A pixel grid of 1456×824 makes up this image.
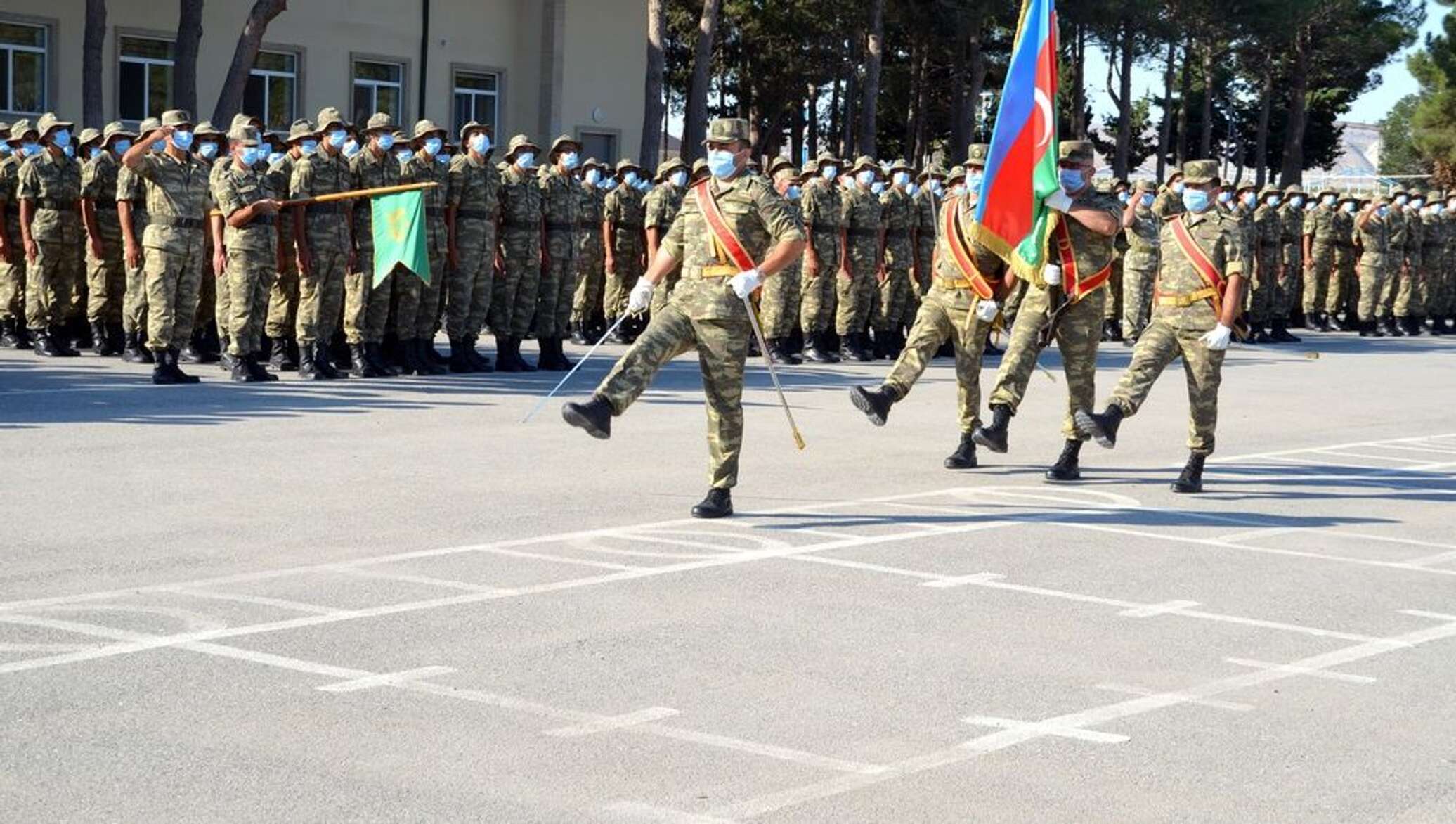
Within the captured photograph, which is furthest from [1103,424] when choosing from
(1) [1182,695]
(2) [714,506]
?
(1) [1182,695]

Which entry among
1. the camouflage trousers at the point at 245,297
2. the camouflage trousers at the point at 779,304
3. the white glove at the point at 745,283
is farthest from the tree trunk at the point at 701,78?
the white glove at the point at 745,283

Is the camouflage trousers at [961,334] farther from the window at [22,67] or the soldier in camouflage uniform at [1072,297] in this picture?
the window at [22,67]

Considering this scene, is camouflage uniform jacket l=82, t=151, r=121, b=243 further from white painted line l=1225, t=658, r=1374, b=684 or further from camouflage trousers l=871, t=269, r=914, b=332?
white painted line l=1225, t=658, r=1374, b=684

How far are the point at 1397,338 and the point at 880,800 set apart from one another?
28.1m

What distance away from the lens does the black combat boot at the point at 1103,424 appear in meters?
12.3

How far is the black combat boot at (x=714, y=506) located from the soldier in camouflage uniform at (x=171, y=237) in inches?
265

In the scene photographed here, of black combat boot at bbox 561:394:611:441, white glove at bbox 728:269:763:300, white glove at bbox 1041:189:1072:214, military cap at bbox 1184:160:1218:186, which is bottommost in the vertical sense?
black combat boot at bbox 561:394:611:441

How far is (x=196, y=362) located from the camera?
59.5ft

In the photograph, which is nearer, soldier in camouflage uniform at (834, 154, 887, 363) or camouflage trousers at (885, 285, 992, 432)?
camouflage trousers at (885, 285, 992, 432)

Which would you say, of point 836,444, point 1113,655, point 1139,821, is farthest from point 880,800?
point 836,444

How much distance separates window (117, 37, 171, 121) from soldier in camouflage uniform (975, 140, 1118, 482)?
28.1m

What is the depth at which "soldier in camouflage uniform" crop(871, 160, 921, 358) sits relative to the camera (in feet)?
74.7

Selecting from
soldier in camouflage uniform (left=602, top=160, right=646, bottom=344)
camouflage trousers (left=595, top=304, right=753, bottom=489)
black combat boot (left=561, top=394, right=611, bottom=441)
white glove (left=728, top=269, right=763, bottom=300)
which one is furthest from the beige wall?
black combat boot (left=561, top=394, right=611, bottom=441)

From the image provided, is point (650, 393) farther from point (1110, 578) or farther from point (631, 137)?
point (631, 137)
